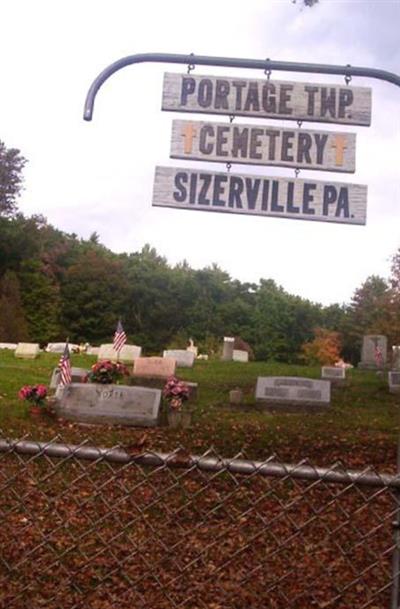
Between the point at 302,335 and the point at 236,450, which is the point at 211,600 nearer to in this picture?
the point at 236,450

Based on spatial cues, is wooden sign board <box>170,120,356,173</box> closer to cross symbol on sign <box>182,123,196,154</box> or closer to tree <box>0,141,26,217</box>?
cross symbol on sign <box>182,123,196,154</box>

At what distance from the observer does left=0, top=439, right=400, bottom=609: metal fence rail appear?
261cm

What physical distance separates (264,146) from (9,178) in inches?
1663

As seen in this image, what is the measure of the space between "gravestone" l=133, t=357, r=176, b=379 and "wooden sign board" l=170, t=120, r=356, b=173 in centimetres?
841

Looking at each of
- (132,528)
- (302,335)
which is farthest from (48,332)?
(132,528)

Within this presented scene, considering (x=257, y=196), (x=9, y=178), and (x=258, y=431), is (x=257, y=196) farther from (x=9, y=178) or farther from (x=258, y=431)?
(x=9, y=178)

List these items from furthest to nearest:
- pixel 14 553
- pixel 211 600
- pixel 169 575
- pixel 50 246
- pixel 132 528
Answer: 1. pixel 50 246
2. pixel 132 528
3. pixel 14 553
4. pixel 169 575
5. pixel 211 600

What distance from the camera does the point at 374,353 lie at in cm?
2377

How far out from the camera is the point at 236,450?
26.4 ft

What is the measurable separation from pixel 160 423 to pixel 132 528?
16.0ft

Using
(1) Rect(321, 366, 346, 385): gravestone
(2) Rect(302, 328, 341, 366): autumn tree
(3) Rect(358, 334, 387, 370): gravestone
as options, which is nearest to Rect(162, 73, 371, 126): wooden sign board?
(1) Rect(321, 366, 346, 385): gravestone

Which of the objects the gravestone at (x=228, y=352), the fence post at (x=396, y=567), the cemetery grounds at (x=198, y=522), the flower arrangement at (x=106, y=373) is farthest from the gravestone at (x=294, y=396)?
the gravestone at (x=228, y=352)

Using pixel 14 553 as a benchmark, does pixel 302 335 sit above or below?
above

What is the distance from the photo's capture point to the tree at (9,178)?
1781 inches
